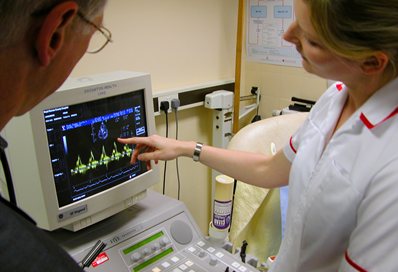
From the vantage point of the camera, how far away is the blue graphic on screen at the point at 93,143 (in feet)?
3.36

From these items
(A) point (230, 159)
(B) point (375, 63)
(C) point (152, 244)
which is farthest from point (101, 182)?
(B) point (375, 63)

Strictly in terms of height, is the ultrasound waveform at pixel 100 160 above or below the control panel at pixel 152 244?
above

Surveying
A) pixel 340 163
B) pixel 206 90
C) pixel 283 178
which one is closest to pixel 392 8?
pixel 340 163

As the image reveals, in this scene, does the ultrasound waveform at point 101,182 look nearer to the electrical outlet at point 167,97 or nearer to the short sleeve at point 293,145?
the short sleeve at point 293,145

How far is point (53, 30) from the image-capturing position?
481mm

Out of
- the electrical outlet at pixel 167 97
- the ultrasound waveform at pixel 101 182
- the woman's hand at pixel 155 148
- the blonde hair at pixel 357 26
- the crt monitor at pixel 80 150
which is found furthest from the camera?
the electrical outlet at pixel 167 97

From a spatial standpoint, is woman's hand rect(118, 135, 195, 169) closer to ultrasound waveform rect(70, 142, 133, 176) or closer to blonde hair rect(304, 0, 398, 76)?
ultrasound waveform rect(70, 142, 133, 176)

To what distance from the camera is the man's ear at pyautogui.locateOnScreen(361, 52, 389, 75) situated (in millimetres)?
786

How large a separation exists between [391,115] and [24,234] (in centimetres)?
74

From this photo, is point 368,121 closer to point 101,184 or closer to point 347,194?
point 347,194

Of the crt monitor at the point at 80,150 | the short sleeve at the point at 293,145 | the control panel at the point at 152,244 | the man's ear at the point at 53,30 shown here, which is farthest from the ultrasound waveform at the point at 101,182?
the man's ear at the point at 53,30

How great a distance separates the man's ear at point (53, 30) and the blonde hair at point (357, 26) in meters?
0.52

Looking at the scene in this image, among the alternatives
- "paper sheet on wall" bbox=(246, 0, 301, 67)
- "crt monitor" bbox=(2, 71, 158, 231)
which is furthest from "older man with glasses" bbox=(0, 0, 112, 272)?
"paper sheet on wall" bbox=(246, 0, 301, 67)

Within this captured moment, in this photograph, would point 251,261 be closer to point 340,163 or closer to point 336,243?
point 336,243
